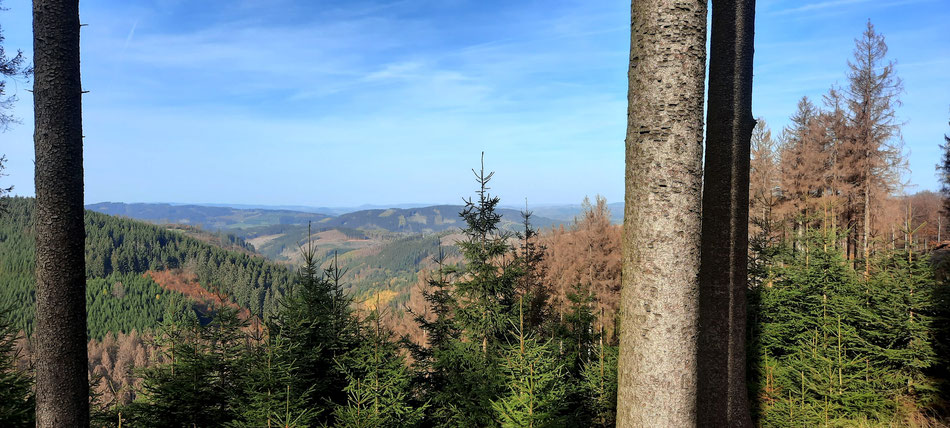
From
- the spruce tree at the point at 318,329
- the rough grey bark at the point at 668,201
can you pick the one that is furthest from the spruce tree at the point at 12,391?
the rough grey bark at the point at 668,201

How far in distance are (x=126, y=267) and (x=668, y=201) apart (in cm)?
17383

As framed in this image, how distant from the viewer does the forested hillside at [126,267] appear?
102 meters

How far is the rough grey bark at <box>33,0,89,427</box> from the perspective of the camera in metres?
4.81

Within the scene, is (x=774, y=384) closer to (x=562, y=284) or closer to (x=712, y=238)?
(x=712, y=238)

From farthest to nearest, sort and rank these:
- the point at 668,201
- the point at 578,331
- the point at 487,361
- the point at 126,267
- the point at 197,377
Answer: the point at 126,267 < the point at 578,331 < the point at 487,361 < the point at 197,377 < the point at 668,201

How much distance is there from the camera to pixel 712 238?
5742 millimetres

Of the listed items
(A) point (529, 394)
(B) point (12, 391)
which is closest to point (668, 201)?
(A) point (529, 394)

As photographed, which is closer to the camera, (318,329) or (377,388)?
(377,388)

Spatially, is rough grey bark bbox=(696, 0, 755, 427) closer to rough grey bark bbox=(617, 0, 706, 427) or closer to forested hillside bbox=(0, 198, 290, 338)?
rough grey bark bbox=(617, 0, 706, 427)

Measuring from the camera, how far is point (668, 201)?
2564 millimetres

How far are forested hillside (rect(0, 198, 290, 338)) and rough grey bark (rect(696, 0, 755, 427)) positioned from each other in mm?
97225

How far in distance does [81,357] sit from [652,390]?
247 inches

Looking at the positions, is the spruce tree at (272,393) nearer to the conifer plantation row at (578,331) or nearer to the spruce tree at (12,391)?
the conifer plantation row at (578,331)

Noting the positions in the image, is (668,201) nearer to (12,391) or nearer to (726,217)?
(726,217)
